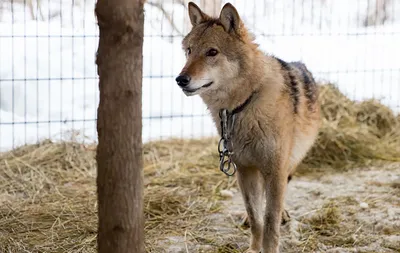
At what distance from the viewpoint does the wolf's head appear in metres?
3.75

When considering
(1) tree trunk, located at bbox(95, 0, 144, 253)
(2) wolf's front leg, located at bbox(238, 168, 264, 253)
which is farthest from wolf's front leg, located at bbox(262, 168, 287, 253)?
(1) tree trunk, located at bbox(95, 0, 144, 253)

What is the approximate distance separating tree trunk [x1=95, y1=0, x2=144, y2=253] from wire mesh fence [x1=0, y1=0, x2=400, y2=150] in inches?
167

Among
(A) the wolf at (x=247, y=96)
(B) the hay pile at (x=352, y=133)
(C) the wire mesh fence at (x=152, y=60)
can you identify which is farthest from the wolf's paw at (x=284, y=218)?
(C) the wire mesh fence at (x=152, y=60)

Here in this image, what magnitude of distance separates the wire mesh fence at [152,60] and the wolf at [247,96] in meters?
2.95

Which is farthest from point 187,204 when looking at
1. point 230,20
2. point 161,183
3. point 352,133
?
point 352,133

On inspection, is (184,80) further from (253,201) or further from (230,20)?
(253,201)

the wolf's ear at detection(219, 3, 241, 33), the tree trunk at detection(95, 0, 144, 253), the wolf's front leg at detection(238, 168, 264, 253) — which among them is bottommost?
the wolf's front leg at detection(238, 168, 264, 253)

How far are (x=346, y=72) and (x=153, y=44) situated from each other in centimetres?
249

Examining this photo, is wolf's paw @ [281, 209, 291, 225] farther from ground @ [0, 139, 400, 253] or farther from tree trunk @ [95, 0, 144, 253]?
tree trunk @ [95, 0, 144, 253]

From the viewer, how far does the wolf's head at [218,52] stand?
375 centimetres

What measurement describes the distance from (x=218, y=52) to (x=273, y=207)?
100cm

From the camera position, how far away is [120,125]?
2387mm

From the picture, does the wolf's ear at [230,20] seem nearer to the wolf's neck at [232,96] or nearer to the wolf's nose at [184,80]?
the wolf's neck at [232,96]

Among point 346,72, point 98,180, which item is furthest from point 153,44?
point 98,180
